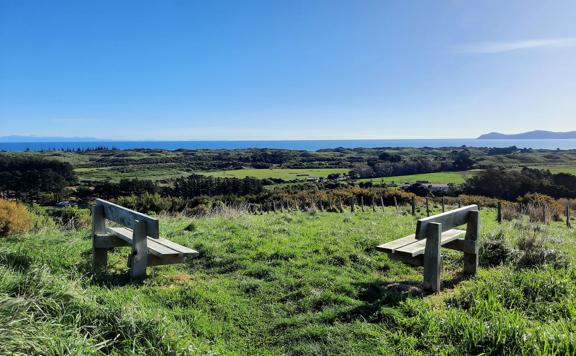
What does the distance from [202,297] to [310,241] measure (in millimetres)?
3652

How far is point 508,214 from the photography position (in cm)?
1792

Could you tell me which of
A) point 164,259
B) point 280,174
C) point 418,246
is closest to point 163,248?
point 164,259

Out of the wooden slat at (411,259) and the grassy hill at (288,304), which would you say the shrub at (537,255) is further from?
the wooden slat at (411,259)

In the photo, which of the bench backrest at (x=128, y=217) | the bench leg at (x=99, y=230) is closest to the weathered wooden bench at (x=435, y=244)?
the bench backrest at (x=128, y=217)

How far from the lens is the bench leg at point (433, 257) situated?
198 inches

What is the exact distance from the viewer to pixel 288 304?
4.89 meters

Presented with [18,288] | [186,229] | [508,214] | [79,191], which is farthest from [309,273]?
[79,191]

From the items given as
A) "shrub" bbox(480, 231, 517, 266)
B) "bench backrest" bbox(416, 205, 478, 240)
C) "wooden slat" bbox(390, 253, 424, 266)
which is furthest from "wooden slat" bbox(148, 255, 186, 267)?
"shrub" bbox(480, 231, 517, 266)

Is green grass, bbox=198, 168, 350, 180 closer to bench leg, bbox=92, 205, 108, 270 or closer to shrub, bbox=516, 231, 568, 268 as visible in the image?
shrub, bbox=516, 231, 568, 268

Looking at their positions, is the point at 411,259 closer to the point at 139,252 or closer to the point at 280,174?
the point at 139,252

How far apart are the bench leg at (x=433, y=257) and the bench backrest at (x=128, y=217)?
3843mm

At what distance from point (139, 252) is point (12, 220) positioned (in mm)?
6913

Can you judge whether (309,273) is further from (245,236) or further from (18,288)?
(18,288)

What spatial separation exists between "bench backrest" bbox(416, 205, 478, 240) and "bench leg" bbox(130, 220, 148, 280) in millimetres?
3950
